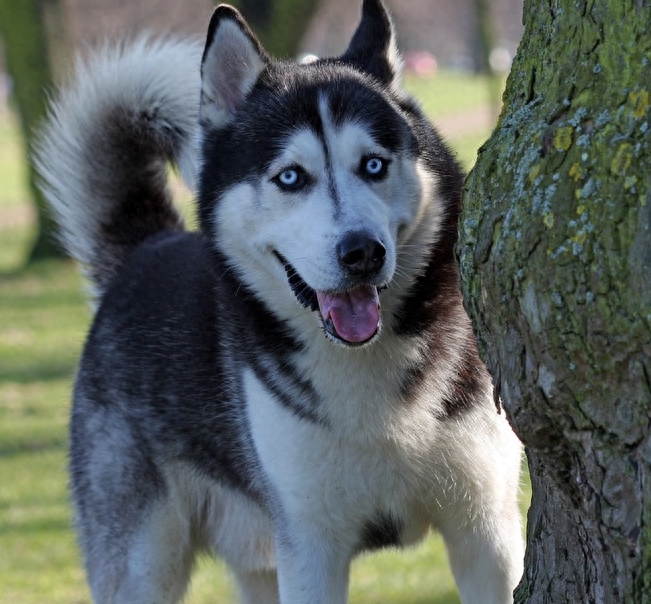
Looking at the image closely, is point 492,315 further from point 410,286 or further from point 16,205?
point 16,205

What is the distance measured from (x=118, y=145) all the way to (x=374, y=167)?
1763 millimetres

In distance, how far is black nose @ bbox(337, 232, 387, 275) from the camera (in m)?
2.86

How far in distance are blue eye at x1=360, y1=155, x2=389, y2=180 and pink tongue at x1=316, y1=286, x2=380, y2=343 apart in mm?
319

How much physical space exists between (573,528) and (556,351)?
2.03ft

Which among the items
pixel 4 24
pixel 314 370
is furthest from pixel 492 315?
pixel 4 24

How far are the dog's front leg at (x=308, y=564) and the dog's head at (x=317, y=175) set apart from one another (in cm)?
65

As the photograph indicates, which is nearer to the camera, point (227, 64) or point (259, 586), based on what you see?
point (227, 64)

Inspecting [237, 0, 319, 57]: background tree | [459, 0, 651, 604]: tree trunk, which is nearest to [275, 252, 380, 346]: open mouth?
[459, 0, 651, 604]: tree trunk

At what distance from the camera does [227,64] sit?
3424 millimetres

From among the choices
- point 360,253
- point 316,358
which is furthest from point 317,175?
point 316,358

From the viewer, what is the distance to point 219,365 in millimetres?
3744

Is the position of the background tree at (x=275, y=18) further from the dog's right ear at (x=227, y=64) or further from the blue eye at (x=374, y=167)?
the blue eye at (x=374, y=167)

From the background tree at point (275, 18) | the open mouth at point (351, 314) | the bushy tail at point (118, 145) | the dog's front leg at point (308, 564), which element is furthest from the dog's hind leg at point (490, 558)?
the background tree at point (275, 18)

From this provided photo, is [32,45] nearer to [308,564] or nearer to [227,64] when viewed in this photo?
[227,64]
